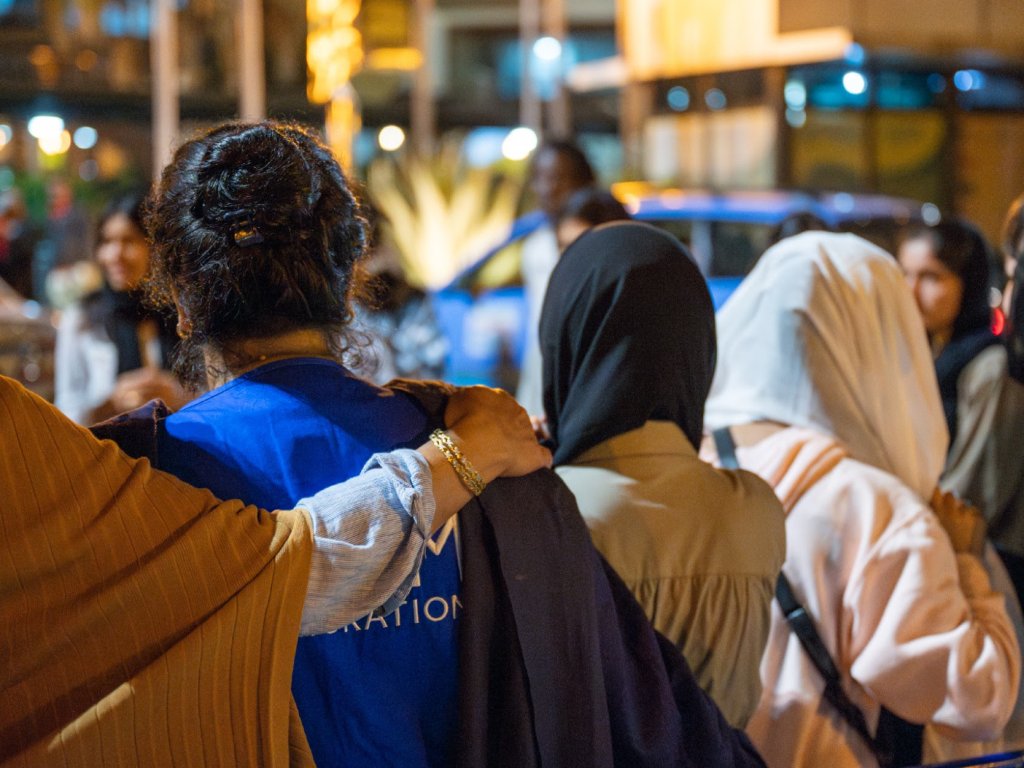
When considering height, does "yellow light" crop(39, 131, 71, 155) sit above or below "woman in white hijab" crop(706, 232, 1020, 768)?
above

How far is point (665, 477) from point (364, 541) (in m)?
0.62

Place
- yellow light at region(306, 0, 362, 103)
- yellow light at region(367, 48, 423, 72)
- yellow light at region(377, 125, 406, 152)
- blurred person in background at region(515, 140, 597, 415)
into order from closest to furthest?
1. blurred person in background at region(515, 140, 597, 415)
2. yellow light at region(306, 0, 362, 103)
3. yellow light at region(367, 48, 423, 72)
4. yellow light at region(377, 125, 406, 152)

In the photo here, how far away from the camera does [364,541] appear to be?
54.0 inches

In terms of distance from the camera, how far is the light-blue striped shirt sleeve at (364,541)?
1.36 metres

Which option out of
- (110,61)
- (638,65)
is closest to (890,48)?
(638,65)

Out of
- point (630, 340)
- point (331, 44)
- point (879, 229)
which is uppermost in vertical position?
point (331, 44)

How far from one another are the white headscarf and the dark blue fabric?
1.01 m

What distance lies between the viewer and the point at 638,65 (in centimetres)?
1253

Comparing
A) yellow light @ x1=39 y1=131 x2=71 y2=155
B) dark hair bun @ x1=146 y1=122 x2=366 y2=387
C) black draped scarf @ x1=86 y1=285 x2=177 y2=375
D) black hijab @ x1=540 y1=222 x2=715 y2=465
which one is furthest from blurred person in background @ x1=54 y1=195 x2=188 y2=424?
yellow light @ x1=39 y1=131 x2=71 y2=155

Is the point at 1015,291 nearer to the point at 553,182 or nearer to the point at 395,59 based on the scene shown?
the point at 553,182

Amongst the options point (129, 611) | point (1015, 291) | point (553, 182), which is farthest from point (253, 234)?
A: point (553, 182)

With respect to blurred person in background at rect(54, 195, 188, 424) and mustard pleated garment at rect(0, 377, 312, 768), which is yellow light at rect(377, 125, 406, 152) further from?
mustard pleated garment at rect(0, 377, 312, 768)

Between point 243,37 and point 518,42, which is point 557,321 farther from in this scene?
point 518,42

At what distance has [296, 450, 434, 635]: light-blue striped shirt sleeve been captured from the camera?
53.5 inches
